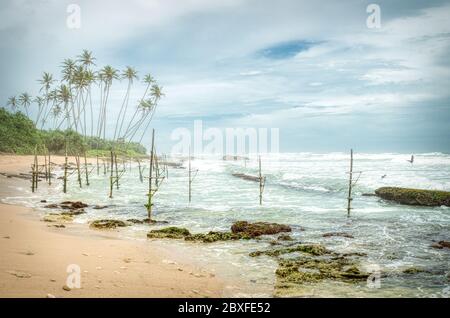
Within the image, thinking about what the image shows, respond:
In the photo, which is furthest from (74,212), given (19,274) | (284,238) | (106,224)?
(19,274)

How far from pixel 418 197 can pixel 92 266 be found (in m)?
26.9

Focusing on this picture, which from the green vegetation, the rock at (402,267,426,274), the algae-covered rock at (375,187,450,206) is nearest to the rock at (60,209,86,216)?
the rock at (402,267,426,274)

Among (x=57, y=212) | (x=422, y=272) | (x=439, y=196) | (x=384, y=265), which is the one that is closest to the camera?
(x=422, y=272)

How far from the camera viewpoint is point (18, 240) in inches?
445

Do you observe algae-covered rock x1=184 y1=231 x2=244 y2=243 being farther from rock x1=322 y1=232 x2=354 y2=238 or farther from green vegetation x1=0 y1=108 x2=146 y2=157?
green vegetation x1=0 y1=108 x2=146 y2=157

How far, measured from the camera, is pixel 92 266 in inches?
362

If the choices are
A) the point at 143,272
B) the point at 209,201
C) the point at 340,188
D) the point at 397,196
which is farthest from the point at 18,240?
the point at 340,188

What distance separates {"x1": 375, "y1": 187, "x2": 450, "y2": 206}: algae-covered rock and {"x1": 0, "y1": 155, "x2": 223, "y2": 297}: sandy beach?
76.2ft

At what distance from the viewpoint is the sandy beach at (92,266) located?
7.28 metres

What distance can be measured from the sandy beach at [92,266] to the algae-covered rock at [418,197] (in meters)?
23.2

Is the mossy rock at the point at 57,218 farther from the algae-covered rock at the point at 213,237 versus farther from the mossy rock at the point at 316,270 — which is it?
the mossy rock at the point at 316,270

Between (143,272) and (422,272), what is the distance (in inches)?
350

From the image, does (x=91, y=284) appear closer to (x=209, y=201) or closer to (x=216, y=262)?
(x=216, y=262)

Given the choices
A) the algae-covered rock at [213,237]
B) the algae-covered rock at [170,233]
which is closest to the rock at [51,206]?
the algae-covered rock at [170,233]
